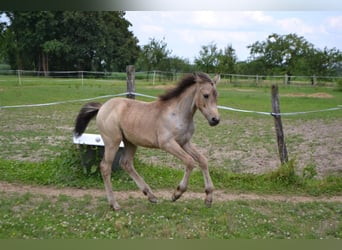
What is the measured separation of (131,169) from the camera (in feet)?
16.6

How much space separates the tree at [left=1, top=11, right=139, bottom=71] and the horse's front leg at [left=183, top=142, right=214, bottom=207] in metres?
31.6

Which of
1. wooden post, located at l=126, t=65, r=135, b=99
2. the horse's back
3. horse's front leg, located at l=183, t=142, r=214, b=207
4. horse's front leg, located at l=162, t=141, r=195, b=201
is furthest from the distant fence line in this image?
horse's front leg, located at l=162, t=141, r=195, b=201

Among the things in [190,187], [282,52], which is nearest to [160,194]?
[190,187]

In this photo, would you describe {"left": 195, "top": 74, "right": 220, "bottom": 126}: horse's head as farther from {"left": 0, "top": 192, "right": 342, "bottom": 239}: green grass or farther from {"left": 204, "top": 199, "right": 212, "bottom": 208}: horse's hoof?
{"left": 0, "top": 192, "right": 342, "bottom": 239}: green grass

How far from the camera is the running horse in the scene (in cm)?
447

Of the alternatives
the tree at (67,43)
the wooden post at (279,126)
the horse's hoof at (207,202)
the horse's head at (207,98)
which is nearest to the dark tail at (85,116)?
the horse's head at (207,98)

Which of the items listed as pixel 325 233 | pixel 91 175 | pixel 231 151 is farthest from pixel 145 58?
pixel 325 233

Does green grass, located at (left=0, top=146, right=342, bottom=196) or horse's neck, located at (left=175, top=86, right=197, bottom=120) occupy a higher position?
horse's neck, located at (left=175, top=86, right=197, bottom=120)

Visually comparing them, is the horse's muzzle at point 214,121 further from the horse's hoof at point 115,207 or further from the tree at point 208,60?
the tree at point 208,60

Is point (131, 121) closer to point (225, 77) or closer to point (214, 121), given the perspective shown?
point (214, 121)

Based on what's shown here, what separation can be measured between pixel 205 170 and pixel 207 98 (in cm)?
94

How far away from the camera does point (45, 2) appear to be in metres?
2.90

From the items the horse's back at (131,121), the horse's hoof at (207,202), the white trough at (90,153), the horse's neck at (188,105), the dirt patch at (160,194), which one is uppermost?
the horse's neck at (188,105)

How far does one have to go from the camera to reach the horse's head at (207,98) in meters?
4.18
